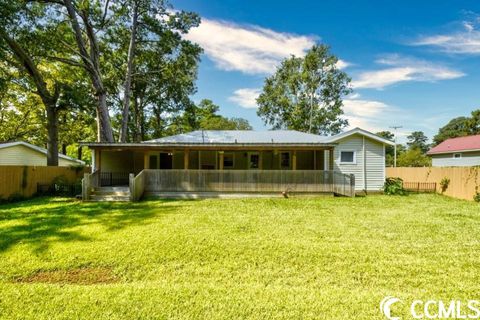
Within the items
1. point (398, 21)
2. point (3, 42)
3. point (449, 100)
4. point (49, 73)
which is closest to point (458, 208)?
point (398, 21)

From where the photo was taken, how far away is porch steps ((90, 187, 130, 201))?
11.9 m

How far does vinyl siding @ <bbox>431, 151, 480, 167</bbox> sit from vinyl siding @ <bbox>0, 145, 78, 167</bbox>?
38.0 m

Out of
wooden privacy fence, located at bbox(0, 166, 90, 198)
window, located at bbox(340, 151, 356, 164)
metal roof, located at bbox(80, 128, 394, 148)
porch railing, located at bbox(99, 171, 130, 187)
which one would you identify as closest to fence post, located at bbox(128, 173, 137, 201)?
metal roof, located at bbox(80, 128, 394, 148)

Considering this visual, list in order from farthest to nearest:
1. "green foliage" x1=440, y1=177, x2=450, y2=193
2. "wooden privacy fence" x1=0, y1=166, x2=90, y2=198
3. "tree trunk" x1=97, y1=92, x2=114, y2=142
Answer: "tree trunk" x1=97, y1=92, x2=114, y2=142, "green foliage" x1=440, y1=177, x2=450, y2=193, "wooden privacy fence" x1=0, y1=166, x2=90, y2=198

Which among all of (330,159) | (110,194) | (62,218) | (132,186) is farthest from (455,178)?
(62,218)

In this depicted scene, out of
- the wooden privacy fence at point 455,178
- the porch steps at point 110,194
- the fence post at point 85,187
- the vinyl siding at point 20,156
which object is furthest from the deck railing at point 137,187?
the wooden privacy fence at point 455,178

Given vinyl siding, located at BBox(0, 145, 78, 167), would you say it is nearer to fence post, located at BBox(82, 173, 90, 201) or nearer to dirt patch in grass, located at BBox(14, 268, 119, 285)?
fence post, located at BBox(82, 173, 90, 201)

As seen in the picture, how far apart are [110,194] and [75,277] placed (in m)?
8.37

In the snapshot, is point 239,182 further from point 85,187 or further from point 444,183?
point 444,183

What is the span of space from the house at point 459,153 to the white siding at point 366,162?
16575 mm

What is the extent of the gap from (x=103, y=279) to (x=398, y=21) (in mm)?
20310

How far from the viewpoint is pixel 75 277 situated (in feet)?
14.7

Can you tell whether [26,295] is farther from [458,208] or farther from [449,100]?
[449,100]

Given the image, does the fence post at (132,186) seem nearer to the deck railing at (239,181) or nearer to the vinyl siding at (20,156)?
the deck railing at (239,181)
